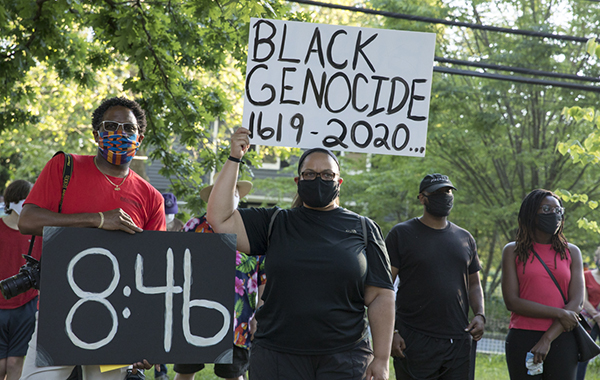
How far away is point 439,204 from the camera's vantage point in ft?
15.0

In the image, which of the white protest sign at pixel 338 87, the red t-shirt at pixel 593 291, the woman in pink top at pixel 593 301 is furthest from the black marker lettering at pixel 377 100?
the red t-shirt at pixel 593 291

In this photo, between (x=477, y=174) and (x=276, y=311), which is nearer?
(x=276, y=311)

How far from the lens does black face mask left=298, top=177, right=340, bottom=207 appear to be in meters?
3.20

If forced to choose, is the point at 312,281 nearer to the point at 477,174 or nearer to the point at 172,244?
the point at 172,244

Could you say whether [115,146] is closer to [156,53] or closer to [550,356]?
[550,356]

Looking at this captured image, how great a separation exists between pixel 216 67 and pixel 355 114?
6220 millimetres

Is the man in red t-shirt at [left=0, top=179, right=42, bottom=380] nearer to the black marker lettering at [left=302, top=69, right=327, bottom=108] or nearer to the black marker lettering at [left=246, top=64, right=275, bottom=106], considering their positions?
the black marker lettering at [left=246, top=64, right=275, bottom=106]

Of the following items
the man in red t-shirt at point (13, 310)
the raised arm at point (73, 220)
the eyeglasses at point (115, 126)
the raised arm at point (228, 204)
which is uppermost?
the eyeglasses at point (115, 126)

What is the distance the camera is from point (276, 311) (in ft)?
10.1

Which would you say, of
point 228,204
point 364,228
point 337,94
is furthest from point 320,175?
point 337,94

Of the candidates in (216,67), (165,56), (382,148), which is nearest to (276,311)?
(382,148)

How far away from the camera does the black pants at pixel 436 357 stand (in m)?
4.37

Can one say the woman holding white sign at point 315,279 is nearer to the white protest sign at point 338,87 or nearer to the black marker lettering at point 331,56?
the white protest sign at point 338,87

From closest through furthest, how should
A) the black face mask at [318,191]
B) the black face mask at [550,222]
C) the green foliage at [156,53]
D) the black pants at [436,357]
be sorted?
the black face mask at [318,191], the black pants at [436,357], the black face mask at [550,222], the green foliage at [156,53]
